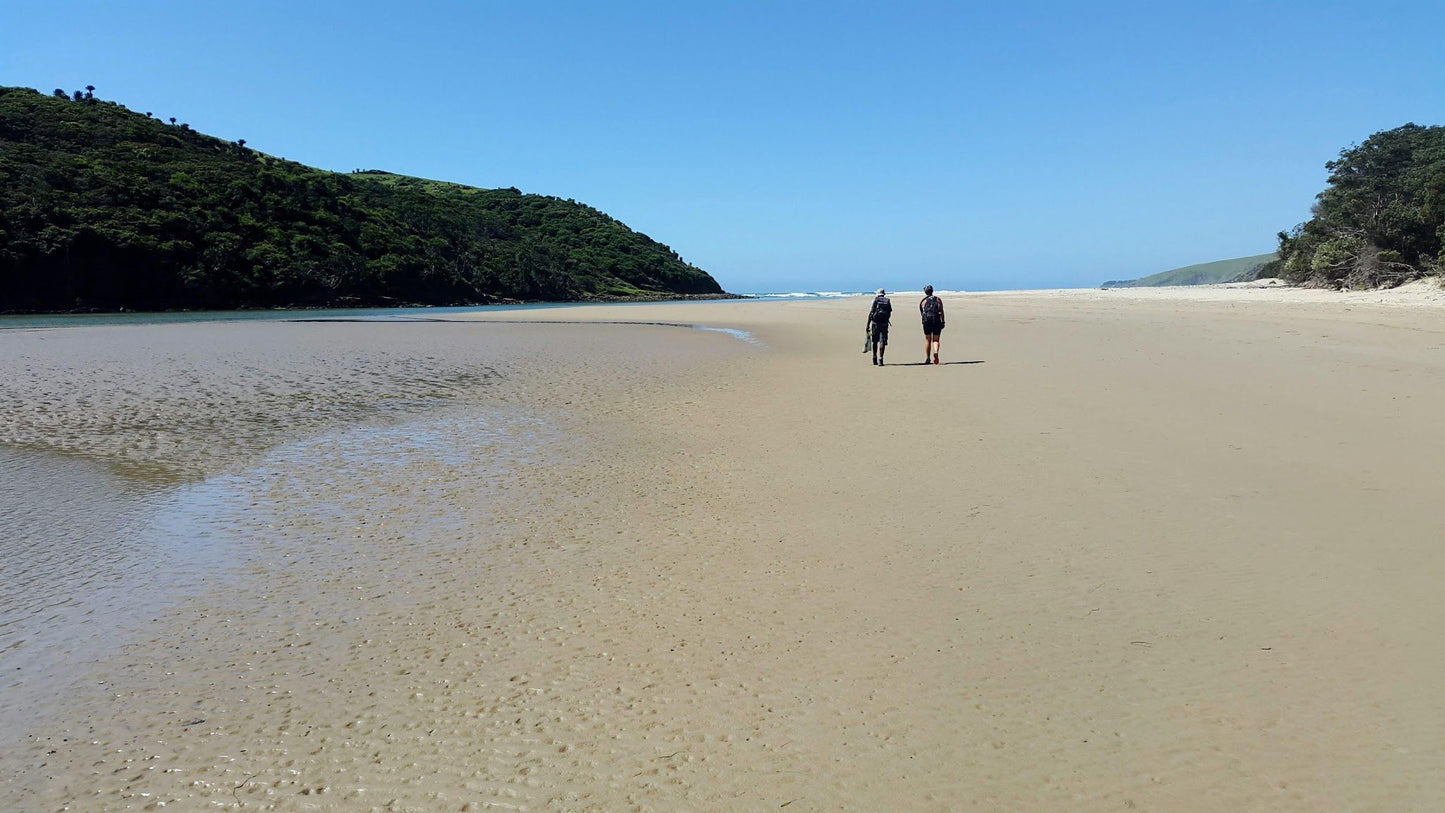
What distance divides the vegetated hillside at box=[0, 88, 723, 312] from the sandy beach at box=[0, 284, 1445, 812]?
62.7m

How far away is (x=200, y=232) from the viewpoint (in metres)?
66.8

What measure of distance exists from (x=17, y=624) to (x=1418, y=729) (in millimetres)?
6226

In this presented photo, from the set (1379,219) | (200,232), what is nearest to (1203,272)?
(1379,219)

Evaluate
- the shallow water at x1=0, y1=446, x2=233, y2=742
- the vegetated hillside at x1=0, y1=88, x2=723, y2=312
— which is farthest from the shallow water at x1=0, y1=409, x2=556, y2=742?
the vegetated hillside at x1=0, y1=88, x2=723, y2=312

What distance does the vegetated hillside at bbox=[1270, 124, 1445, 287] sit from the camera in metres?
37.4

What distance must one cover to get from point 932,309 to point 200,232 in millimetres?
69938

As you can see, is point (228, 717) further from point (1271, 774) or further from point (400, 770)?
point (1271, 774)

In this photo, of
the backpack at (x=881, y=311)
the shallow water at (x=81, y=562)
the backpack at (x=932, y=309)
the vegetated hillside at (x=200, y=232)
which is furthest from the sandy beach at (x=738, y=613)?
the vegetated hillside at (x=200, y=232)

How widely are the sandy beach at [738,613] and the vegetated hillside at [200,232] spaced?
62.7 metres

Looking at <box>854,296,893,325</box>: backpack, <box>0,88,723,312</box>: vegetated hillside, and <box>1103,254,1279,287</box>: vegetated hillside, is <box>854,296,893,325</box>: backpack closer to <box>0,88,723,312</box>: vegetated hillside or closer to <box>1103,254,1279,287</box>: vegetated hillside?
<box>0,88,723,312</box>: vegetated hillside

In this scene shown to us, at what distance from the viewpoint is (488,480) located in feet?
23.8

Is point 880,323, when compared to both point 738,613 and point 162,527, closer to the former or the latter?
point 738,613

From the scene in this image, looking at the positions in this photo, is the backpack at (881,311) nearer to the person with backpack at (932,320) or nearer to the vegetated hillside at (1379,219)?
the person with backpack at (932,320)

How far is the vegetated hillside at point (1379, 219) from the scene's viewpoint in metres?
37.4
